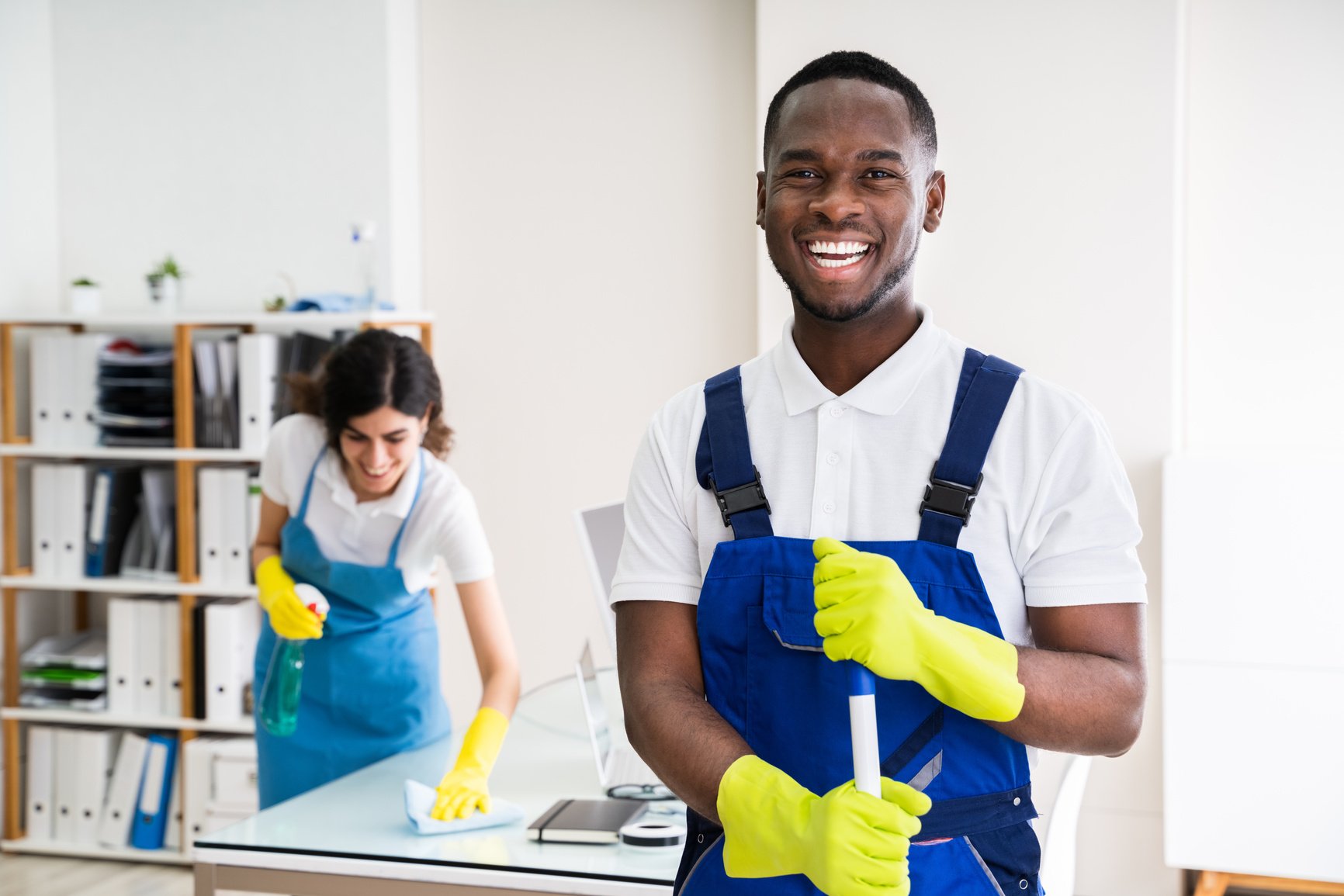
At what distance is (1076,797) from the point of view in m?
1.82

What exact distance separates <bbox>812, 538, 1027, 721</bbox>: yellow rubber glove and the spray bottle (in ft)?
5.35

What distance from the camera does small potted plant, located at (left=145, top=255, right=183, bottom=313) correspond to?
3809 millimetres

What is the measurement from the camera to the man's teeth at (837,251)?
1092mm

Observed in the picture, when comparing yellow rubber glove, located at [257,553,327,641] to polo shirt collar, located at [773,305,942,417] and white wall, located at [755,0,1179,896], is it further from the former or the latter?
white wall, located at [755,0,1179,896]

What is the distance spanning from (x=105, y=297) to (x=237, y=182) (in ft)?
1.98

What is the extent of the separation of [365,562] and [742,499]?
5.25ft

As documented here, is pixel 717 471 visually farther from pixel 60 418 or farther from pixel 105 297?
pixel 105 297

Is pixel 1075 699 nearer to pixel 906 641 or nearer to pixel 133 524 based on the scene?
pixel 906 641

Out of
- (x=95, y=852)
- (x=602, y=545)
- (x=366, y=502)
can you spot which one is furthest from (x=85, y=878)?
(x=602, y=545)

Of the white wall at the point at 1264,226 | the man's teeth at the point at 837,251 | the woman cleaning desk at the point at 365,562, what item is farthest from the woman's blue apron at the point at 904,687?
the white wall at the point at 1264,226

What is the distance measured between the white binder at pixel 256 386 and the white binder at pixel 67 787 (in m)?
1.11

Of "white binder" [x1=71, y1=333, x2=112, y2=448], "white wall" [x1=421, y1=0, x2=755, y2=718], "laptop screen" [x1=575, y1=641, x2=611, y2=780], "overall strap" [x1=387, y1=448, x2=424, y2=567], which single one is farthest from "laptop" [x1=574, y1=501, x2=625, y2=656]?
"white binder" [x1=71, y1=333, x2=112, y2=448]

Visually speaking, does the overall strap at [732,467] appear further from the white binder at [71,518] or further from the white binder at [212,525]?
the white binder at [71,518]

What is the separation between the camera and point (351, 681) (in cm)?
246
